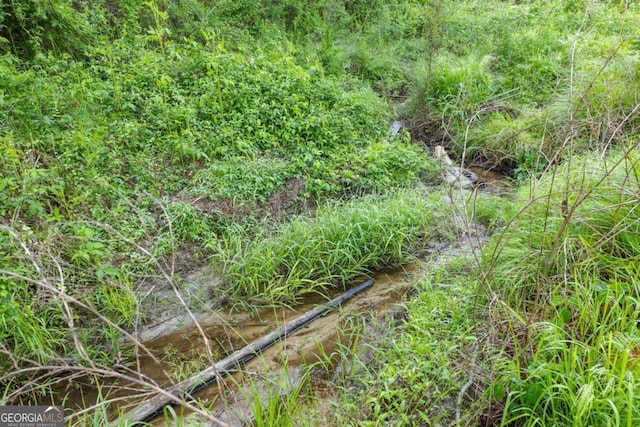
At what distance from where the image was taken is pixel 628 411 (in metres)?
1.72

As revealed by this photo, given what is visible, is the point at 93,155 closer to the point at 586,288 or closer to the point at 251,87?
the point at 251,87

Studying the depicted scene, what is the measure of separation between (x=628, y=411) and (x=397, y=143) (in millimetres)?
4277

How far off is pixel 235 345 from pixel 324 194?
7.25 ft

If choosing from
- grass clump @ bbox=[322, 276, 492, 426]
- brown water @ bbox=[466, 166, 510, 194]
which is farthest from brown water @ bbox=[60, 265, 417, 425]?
brown water @ bbox=[466, 166, 510, 194]

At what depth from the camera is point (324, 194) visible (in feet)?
16.0

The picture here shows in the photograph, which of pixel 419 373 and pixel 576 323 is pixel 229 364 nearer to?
pixel 419 373

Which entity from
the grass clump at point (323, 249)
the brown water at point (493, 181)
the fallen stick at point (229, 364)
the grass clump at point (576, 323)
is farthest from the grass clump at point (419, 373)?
the brown water at point (493, 181)

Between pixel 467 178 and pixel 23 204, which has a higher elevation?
pixel 23 204

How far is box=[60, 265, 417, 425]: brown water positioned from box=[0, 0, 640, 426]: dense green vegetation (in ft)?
0.63

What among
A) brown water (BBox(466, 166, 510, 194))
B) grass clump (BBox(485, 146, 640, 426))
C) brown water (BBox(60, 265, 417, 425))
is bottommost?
brown water (BBox(466, 166, 510, 194))

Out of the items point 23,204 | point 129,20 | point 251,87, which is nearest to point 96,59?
point 129,20

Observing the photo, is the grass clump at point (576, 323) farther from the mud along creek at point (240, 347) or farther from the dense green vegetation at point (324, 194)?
the mud along creek at point (240, 347)

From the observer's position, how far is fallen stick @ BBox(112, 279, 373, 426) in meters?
2.50

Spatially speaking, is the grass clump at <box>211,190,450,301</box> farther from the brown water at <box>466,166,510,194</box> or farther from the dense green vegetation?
the brown water at <box>466,166,510,194</box>
